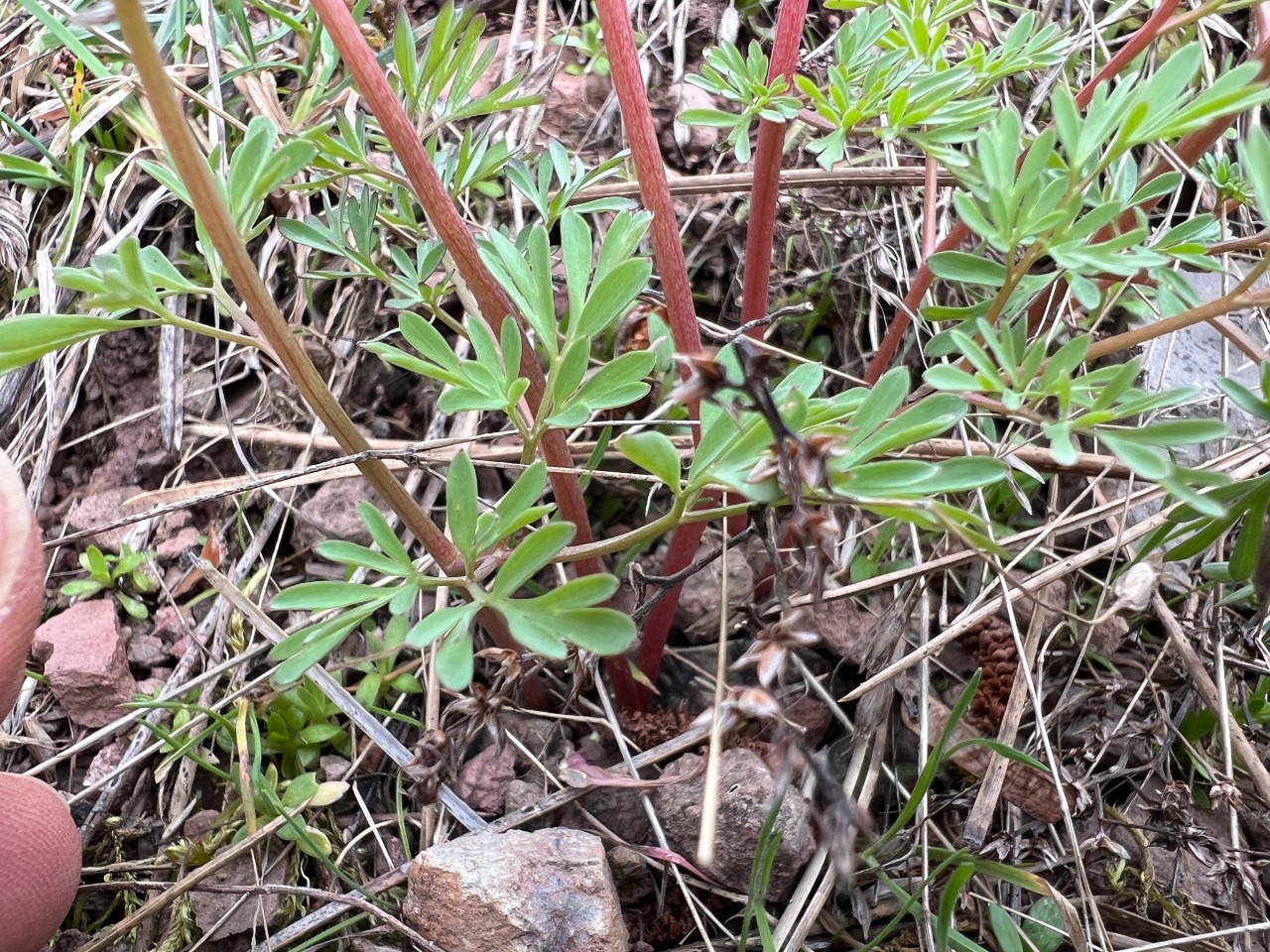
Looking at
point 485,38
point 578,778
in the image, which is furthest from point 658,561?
point 485,38

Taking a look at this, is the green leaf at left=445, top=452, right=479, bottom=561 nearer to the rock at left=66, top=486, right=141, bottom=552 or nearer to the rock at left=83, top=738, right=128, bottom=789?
the rock at left=83, top=738, right=128, bottom=789

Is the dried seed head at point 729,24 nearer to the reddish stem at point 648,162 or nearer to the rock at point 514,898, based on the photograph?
the reddish stem at point 648,162

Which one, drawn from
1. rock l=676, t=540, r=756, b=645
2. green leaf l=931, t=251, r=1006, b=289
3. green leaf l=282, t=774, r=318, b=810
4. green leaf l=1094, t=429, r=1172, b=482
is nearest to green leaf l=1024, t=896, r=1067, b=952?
rock l=676, t=540, r=756, b=645

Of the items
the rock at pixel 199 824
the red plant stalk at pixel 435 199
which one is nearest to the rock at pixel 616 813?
the red plant stalk at pixel 435 199

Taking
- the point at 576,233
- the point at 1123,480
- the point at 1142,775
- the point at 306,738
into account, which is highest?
the point at 576,233

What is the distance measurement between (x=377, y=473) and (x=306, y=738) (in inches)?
25.0

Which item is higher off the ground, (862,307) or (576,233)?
(576,233)

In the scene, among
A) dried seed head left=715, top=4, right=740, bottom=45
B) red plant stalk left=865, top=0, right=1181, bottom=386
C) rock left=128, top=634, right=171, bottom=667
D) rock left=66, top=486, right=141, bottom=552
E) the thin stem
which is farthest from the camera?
dried seed head left=715, top=4, right=740, bottom=45

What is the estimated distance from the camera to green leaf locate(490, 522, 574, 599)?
0.84m

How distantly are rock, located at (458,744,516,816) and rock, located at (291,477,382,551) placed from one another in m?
0.46

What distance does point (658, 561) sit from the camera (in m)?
1.58

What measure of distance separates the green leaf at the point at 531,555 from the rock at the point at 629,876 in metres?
0.56

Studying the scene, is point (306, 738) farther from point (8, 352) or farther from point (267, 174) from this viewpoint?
point (267, 174)

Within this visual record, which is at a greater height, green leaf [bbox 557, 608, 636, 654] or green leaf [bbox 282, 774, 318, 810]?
green leaf [bbox 557, 608, 636, 654]
